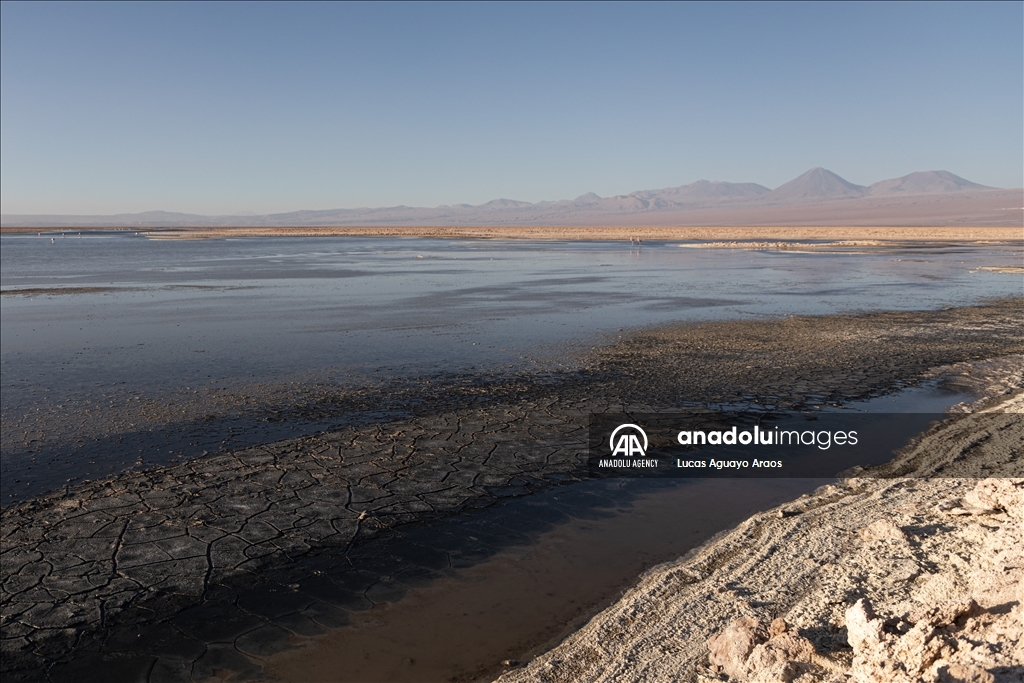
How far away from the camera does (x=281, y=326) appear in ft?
53.9

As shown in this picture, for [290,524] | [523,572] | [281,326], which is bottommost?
[523,572]

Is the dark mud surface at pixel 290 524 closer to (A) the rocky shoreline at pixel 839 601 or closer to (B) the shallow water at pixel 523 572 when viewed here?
(B) the shallow water at pixel 523 572

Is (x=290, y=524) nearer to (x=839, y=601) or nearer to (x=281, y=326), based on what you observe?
(x=839, y=601)

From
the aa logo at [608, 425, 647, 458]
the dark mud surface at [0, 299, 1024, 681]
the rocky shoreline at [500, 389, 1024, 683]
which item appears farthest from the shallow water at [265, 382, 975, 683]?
the aa logo at [608, 425, 647, 458]

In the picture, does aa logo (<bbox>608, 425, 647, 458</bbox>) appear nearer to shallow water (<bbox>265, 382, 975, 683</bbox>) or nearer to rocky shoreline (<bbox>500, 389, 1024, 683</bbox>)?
shallow water (<bbox>265, 382, 975, 683</bbox>)

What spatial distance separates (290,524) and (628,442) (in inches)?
151

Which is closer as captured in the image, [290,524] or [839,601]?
[839,601]

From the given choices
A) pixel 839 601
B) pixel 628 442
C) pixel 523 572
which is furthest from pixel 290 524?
pixel 839 601

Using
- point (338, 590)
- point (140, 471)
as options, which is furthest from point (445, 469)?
point (140, 471)

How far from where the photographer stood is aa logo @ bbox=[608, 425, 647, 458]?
799 cm

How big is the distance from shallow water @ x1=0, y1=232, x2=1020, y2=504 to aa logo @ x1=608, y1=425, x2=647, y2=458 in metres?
3.49

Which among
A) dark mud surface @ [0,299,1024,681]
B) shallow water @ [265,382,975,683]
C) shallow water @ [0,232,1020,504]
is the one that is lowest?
shallow water @ [265,382,975,683]

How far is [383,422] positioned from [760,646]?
579 cm

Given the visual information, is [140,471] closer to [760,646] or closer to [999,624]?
[760,646]
